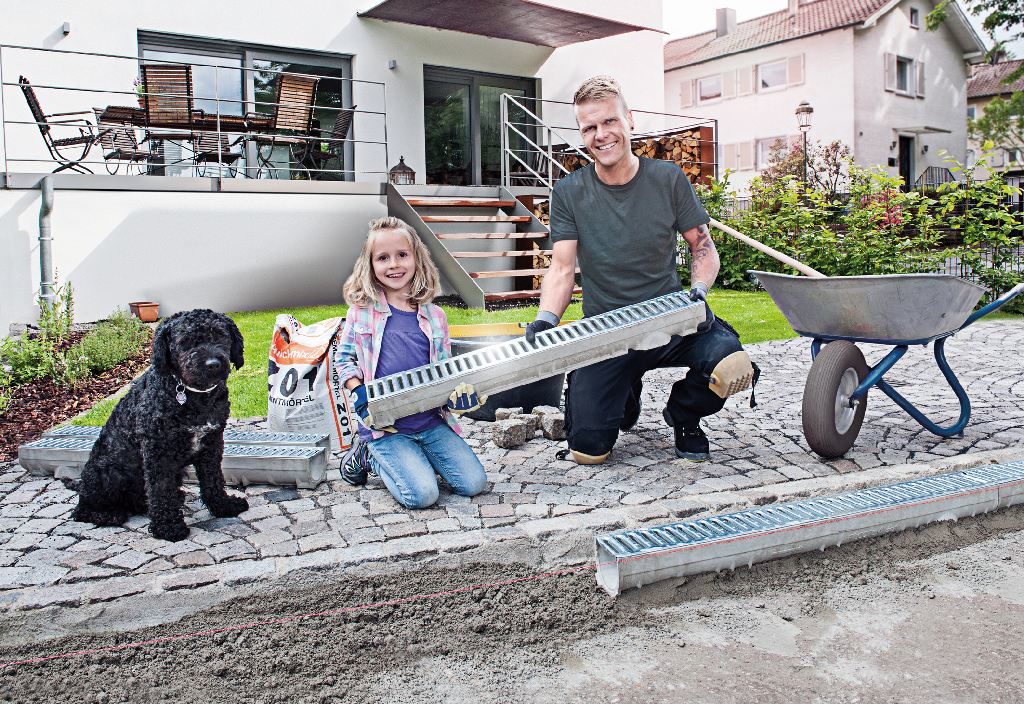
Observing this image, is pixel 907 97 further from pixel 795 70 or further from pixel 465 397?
pixel 465 397

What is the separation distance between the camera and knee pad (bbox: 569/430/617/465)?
4.25 meters

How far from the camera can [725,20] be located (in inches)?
1446

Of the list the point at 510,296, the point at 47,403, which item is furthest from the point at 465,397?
the point at 510,296

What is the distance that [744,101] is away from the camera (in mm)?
33469

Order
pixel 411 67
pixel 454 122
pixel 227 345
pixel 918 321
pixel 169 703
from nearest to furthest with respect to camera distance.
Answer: pixel 169 703 → pixel 227 345 → pixel 918 321 → pixel 411 67 → pixel 454 122

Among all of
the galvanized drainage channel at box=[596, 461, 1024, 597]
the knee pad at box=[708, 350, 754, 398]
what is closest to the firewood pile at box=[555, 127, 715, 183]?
the knee pad at box=[708, 350, 754, 398]

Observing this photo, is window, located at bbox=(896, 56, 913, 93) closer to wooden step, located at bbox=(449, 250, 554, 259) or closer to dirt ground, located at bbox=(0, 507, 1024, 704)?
wooden step, located at bbox=(449, 250, 554, 259)

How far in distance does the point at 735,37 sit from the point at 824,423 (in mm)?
34313

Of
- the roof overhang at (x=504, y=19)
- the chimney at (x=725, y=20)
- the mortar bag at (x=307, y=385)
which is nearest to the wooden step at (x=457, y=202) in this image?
the roof overhang at (x=504, y=19)

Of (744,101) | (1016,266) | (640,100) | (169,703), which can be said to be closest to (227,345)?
(169,703)

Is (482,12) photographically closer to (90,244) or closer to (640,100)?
(640,100)

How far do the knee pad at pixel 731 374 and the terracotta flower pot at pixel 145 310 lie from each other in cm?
701

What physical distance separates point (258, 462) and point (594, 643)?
202 cm

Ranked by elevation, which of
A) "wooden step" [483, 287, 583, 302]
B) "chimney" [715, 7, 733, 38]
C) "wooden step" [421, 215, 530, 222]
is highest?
"chimney" [715, 7, 733, 38]
